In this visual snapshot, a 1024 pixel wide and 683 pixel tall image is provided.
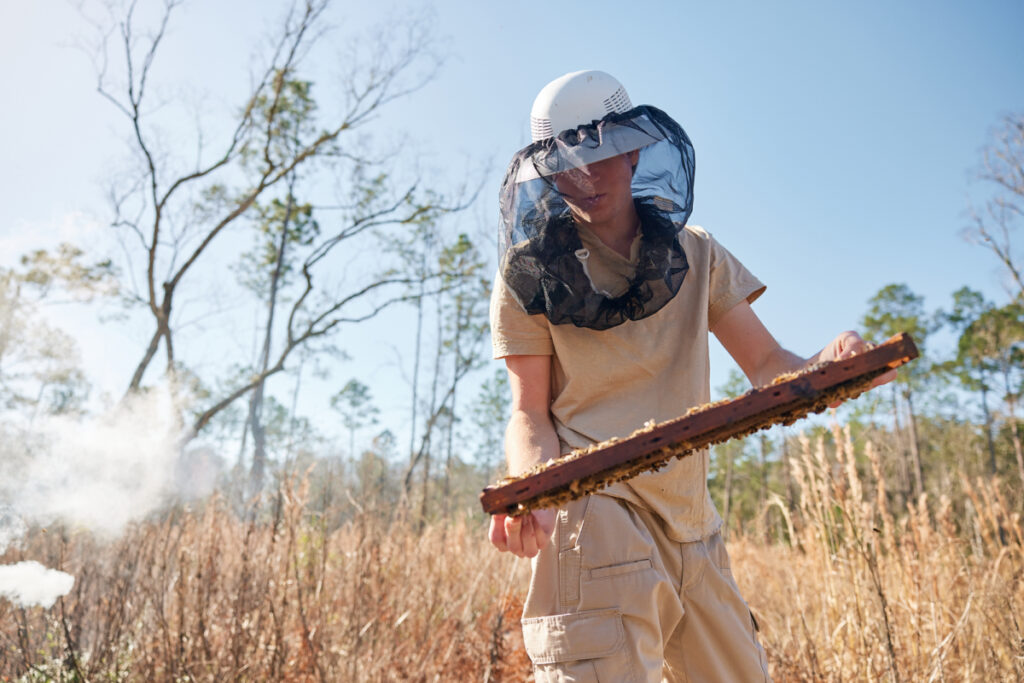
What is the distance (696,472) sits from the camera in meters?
1.65

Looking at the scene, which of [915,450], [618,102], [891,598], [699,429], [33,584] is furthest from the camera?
[915,450]

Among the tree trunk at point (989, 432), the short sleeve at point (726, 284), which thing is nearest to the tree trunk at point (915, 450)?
the tree trunk at point (989, 432)

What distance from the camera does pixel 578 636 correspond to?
1.42m

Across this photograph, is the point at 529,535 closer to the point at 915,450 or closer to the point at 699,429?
the point at 699,429

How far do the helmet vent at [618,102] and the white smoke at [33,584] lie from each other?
297 cm

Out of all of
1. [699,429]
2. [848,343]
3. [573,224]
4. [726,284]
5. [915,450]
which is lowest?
[699,429]

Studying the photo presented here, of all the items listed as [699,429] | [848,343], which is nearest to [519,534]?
[699,429]

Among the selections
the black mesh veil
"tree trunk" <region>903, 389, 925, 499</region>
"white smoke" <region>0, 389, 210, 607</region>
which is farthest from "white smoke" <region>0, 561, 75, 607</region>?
"tree trunk" <region>903, 389, 925, 499</region>

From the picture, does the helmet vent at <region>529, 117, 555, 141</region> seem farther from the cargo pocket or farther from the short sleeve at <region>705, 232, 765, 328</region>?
the cargo pocket

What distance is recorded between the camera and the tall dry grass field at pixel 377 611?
2.71m

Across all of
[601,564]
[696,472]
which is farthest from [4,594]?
[696,472]

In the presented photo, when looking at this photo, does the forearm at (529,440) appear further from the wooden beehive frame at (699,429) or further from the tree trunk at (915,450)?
the tree trunk at (915,450)

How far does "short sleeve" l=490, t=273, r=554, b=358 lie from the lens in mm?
1743

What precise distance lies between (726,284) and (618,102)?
24.3 inches
